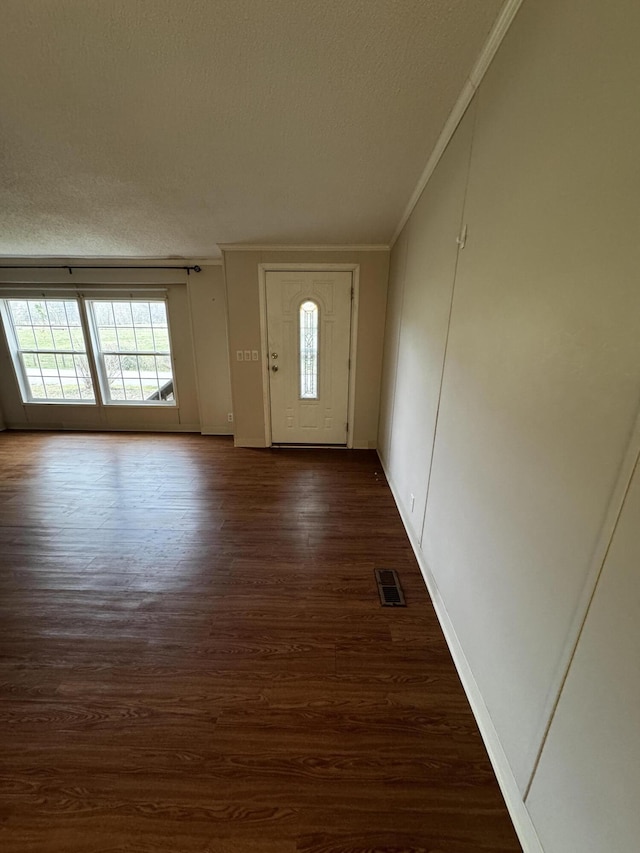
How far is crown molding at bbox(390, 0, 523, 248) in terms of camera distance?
98 cm

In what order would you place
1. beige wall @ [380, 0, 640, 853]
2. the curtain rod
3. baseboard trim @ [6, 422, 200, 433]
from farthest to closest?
baseboard trim @ [6, 422, 200, 433]
the curtain rod
beige wall @ [380, 0, 640, 853]

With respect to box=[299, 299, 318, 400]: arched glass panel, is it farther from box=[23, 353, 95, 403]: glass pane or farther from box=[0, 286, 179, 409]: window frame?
box=[23, 353, 95, 403]: glass pane

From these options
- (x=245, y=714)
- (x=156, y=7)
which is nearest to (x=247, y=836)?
(x=245, y=714)

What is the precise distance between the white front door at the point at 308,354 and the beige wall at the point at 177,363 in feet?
3.10

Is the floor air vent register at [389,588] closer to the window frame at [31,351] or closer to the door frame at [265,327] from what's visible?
the door frame at [265,327]

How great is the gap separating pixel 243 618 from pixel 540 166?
2.10 m

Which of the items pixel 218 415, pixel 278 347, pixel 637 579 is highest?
pixel 278 347

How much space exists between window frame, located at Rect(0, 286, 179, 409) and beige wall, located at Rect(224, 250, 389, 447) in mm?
1200

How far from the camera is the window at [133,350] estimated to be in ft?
13.3

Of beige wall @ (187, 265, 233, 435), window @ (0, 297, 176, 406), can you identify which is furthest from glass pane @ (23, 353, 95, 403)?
beige wall @ (187, 265, 233, 435)

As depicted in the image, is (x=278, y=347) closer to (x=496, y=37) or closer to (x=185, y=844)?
(x=496, y=37)

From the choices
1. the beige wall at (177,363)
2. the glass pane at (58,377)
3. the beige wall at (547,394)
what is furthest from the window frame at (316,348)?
the glass pane at (58,377)

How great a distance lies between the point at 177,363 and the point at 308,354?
6.38ft

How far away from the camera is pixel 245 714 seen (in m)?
1.14
